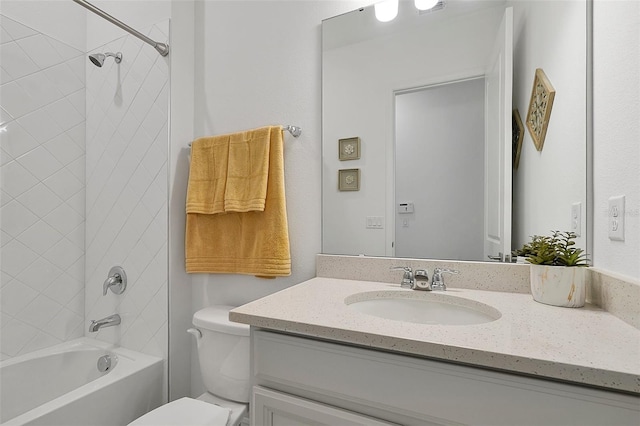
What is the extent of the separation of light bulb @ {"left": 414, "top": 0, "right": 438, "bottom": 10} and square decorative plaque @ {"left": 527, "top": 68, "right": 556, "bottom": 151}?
46cm

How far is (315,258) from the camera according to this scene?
4.55 ft

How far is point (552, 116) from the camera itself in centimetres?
102

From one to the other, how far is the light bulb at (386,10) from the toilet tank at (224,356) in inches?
52.9

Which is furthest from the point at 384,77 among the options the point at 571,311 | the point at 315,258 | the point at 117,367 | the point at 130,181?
the point at 117,367

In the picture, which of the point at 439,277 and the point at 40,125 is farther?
the point at 40,125

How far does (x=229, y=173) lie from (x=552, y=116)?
124cm

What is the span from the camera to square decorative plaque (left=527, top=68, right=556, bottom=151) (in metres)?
1.03

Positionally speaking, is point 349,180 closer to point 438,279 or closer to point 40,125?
point 438,279

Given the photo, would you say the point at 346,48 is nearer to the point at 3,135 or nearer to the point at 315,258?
the point at 315,258

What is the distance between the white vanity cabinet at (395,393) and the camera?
541mm

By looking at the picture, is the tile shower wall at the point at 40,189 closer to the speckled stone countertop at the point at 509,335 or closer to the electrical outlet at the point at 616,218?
the speckled stone countertop at the point at 509,335

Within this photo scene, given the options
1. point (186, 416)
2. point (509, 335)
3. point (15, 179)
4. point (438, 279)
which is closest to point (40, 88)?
point (15, 179)

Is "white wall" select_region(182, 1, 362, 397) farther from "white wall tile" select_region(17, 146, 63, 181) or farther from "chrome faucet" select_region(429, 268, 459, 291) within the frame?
"white wall tile" select_region(17, 146, 63, 181)

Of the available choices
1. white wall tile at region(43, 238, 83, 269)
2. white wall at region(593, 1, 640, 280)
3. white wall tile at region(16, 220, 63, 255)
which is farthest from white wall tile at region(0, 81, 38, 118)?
white wall at region(593, 1, 640, 280)
